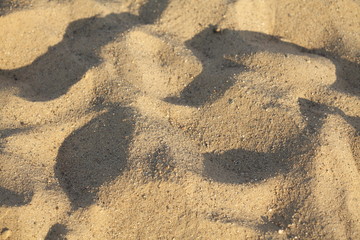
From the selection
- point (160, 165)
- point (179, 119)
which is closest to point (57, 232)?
point (160, 165)

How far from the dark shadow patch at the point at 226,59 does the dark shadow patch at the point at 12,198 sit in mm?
932

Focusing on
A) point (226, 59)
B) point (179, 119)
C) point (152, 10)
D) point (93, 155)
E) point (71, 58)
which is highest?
point (152, 10)

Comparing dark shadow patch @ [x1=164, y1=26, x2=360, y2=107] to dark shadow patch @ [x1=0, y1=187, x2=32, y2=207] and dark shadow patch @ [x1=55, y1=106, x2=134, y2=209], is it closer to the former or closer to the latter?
dark shadow patch @ [x1=55, y1=106, x2=134, y2=209]

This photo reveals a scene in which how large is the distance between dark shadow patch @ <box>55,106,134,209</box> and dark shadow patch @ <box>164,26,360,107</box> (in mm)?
347

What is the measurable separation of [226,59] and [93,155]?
3.29ft

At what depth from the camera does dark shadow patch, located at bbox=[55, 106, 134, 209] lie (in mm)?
2088

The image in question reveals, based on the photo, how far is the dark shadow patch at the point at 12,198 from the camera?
199cm

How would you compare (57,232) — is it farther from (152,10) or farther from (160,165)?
(152,10)

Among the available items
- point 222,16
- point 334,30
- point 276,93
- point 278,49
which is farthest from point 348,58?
point 222,16

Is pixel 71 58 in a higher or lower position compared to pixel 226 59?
lower

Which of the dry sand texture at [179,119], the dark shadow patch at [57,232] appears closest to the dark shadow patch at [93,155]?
the dry sand texture at [179,119]

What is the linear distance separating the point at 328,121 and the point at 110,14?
1.54 m

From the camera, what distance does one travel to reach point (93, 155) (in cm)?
219

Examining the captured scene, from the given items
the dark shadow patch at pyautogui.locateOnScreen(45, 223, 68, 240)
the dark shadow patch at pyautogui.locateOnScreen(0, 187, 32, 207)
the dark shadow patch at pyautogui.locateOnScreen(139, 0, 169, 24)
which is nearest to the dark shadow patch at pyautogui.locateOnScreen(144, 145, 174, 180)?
the dark shadow patch at pyautogui.locateOnScreen(45, 223, 68, 240)
